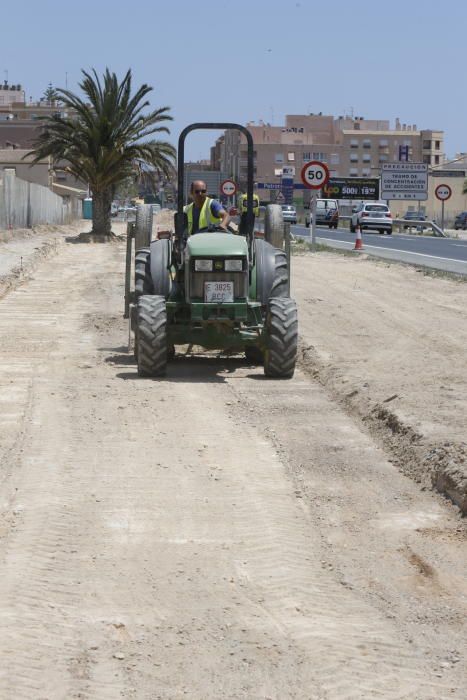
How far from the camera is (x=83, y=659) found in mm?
4898

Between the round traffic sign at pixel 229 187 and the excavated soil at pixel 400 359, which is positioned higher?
the round traffic sign at pixel 229 187

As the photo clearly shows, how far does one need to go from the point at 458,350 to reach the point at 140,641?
957cm

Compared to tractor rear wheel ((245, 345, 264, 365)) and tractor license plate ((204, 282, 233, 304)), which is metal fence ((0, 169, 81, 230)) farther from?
tractor license plate ((204, 282, 233, 304))

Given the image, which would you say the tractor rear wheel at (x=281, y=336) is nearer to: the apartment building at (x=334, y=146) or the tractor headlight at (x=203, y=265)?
the tractor headlight at (x=203, y=265)

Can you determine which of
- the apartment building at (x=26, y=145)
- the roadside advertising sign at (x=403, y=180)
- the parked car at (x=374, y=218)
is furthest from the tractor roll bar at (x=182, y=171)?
the roadside advertising sign at (x=403, y=180)

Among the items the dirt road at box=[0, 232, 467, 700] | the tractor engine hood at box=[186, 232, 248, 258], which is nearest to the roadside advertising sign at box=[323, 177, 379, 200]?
the tractor engine hood at box=[186, 232, 248, 258]

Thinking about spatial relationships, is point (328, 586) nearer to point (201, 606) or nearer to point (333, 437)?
point (201, 606)

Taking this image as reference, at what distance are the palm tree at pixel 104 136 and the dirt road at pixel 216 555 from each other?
120 feet

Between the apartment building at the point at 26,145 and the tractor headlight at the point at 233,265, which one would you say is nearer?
the tractor headlight at the point at 233,265

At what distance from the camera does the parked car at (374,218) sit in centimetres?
6284

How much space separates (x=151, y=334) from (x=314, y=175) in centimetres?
2000

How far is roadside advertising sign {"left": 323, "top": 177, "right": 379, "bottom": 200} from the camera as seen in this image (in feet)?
325

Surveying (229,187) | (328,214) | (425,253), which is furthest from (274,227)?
(328,214)

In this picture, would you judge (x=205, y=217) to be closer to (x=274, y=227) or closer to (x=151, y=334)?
(x=274, y=227)
